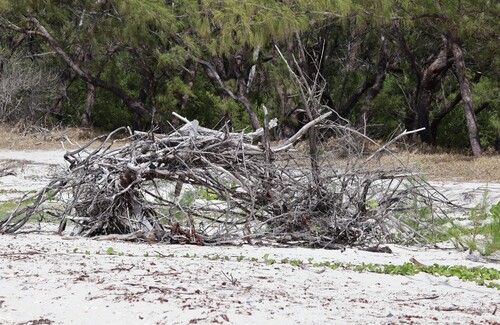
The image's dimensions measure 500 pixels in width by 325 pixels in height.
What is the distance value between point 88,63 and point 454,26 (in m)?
11.5

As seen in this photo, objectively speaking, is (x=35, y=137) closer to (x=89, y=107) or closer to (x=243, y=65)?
(x=89, y=107)

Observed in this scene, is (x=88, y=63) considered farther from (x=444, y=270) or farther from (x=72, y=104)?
(x=444, y=270)

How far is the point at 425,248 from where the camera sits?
902 cm

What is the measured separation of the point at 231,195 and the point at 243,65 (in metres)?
14.8

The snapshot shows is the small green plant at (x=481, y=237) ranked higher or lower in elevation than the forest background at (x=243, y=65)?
lower

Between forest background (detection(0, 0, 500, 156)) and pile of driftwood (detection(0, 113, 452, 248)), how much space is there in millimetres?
8666

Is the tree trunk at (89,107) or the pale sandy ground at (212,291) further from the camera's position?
the tree trunk at (89,107)

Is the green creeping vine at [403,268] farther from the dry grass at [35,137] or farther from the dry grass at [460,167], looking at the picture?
the dry grass at [35,137]

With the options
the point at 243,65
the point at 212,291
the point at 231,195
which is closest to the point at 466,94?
the point at 243,65

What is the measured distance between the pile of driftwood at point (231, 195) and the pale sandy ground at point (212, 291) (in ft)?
3.51

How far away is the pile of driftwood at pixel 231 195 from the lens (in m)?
8.99

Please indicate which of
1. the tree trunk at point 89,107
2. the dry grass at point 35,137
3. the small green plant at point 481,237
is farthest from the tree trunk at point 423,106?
the small green plant at point 481,237

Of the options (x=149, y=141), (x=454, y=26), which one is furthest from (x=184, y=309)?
(x=454, y=26)

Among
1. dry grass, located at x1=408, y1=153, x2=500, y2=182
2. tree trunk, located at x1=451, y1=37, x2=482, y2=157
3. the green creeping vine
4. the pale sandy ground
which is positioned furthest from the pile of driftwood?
tree trunk, located at x1=451, y1=37, x2=482, y2=157
